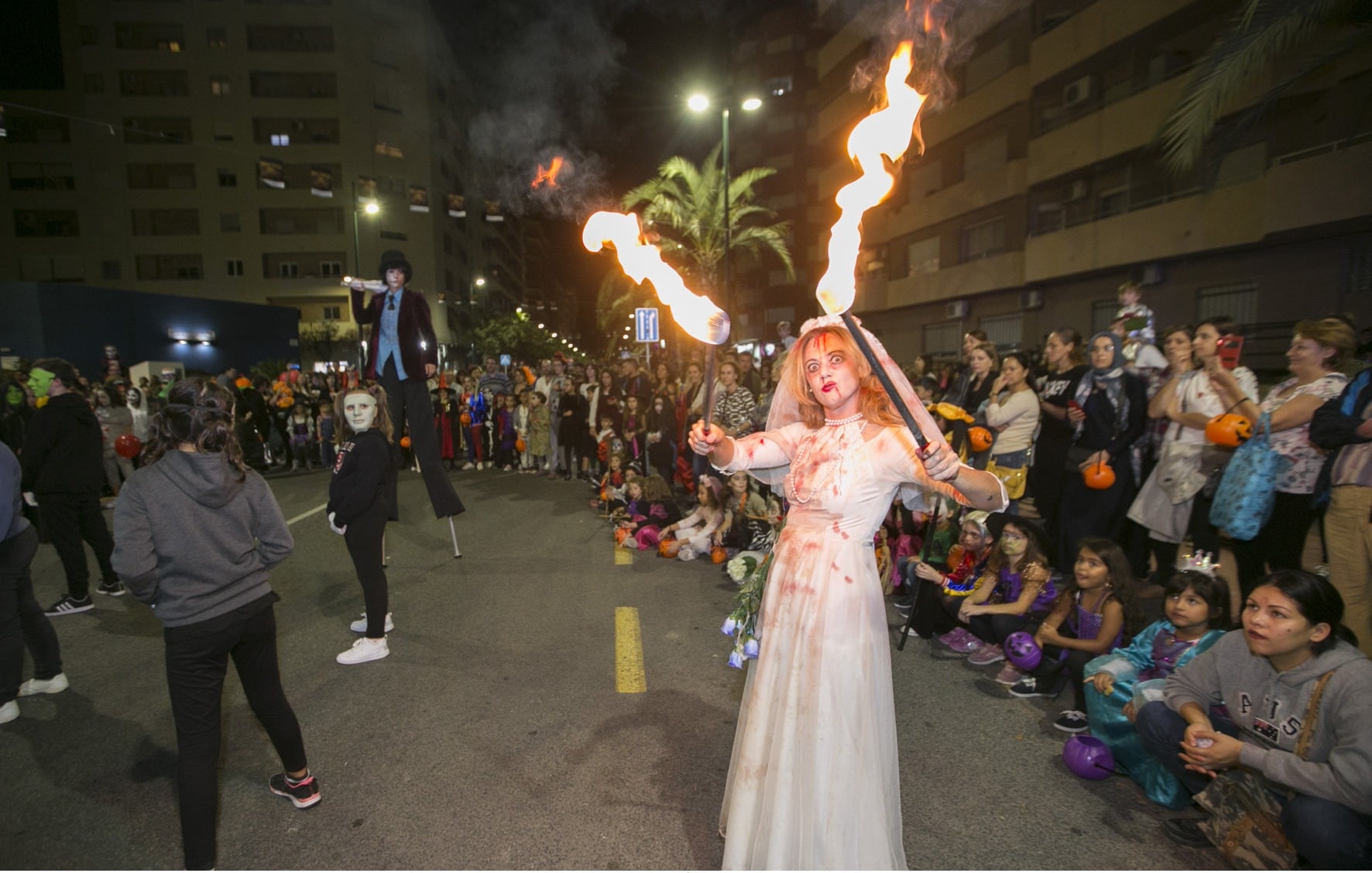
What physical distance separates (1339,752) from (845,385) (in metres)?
2.32

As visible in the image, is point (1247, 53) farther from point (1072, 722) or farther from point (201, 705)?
point (201, 705)

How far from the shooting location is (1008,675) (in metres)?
4.72

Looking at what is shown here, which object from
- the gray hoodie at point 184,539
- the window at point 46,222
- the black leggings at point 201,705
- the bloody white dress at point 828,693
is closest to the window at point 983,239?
the bloody white dress at point 828,693

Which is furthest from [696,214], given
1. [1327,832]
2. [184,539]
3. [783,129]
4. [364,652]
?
[1327,832]

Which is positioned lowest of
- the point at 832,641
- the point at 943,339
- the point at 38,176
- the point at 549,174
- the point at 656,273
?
the point at 832,641

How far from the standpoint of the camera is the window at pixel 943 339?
83.9 feet

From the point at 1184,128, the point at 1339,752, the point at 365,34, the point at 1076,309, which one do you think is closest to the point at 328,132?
the point at 365,34

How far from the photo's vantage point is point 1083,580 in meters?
4.42

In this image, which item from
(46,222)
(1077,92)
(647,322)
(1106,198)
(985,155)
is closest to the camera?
(647,322)

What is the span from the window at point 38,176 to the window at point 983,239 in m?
54.9

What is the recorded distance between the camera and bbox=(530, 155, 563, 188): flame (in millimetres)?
5480

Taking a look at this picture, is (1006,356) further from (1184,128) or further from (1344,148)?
(1344,148)

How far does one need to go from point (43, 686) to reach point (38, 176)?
58.6 m

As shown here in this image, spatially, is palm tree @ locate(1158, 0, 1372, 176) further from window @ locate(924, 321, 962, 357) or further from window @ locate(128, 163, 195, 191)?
window @ locate(128, 163, 195, 191)
